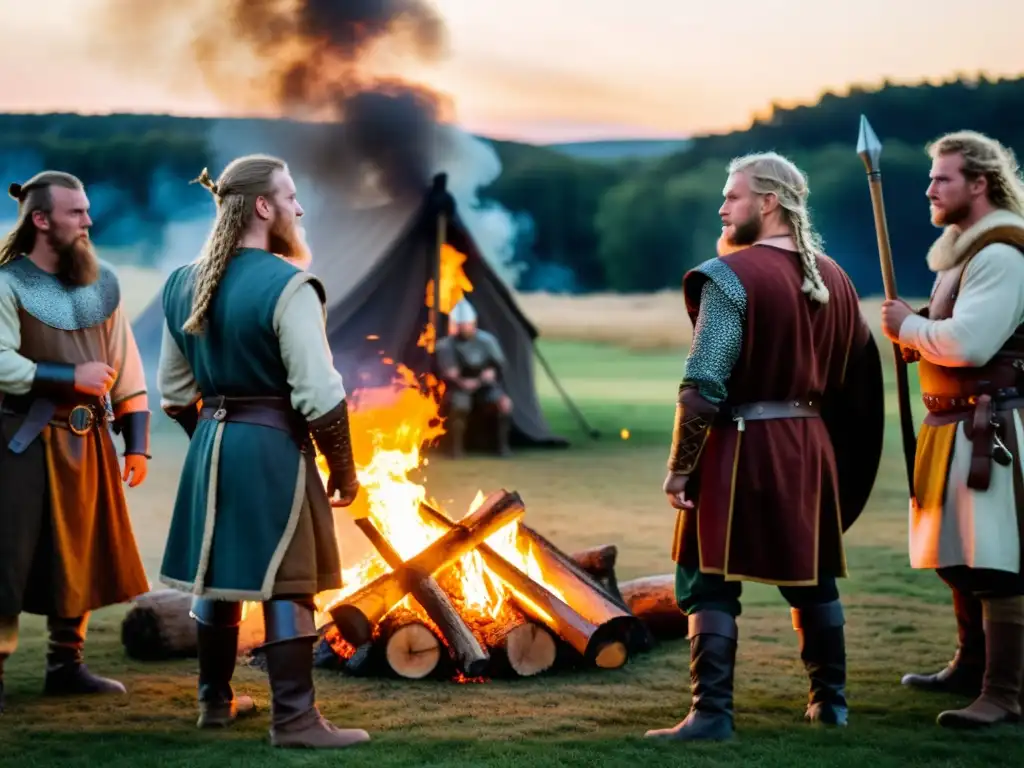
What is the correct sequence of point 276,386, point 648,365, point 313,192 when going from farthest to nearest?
1. point 648,365
2. point 313,192
3. point 276,386

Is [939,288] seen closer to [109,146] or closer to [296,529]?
[296,529]

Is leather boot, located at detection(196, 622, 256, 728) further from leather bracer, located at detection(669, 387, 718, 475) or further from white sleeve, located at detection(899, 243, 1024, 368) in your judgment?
white sleeve, located at detection(899, 243, 1024, 368)

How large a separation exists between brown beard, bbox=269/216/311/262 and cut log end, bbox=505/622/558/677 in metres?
1.47

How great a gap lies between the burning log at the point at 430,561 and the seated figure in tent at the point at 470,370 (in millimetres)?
7112

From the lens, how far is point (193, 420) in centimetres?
360

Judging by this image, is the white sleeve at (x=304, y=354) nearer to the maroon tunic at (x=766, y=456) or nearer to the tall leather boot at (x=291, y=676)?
the tall leather boot at (x=291, y=676)

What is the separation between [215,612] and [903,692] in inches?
82.3

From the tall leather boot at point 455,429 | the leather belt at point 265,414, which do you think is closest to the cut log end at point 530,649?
the leather belt at point 265,414

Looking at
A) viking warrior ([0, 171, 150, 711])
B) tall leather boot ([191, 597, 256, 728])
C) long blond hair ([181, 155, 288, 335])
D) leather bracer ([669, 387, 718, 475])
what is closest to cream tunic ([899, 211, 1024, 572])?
leather bracer ([669, 387, 718, 475])

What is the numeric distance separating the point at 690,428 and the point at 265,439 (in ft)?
3.51

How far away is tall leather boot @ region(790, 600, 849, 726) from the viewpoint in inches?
135

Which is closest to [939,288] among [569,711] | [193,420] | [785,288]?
[785,288]

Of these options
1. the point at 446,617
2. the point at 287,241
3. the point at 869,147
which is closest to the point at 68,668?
the point at 446,617

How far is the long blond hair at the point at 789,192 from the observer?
3340 mm
